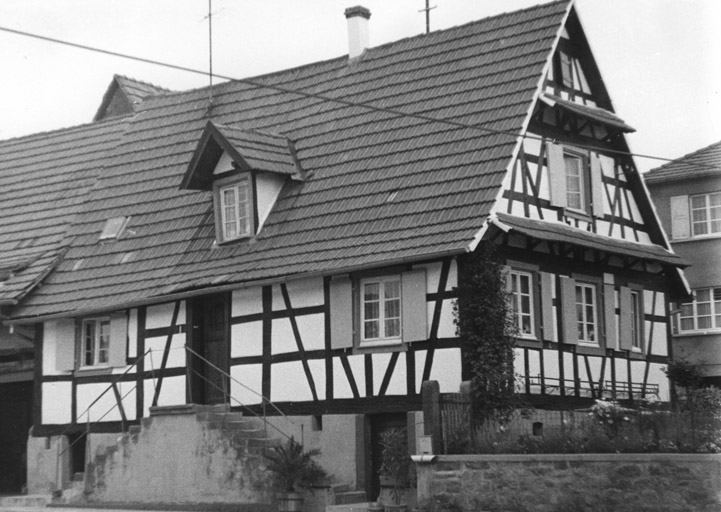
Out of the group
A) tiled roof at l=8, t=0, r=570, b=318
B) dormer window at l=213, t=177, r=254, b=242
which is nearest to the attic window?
tiled roof at l=8, t=0, r=570, b=318

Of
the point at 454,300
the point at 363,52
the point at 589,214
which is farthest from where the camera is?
the point at 363,52

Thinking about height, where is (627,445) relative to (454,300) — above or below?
below

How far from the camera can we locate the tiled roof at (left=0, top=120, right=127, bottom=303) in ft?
96.9

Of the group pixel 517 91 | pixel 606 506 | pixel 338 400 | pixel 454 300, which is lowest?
pixel 606 506

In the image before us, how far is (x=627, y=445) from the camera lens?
1827 cm

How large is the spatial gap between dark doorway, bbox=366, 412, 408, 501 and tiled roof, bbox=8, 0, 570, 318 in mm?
2699

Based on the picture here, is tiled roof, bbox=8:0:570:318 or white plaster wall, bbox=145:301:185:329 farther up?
tiled roof, bbox=8:0:570:318

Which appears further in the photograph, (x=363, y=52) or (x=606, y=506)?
(x=363, y=52)

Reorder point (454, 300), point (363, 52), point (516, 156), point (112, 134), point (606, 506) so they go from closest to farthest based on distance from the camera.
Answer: point (606, 506) < point (454, 300) < point (516, 156) < point (363, 52) < point (112, 134)

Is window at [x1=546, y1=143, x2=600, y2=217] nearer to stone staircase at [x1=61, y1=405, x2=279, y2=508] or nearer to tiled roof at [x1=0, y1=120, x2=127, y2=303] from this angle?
stone staircase at [x1=61, y1=405, x2=279, y2=508]

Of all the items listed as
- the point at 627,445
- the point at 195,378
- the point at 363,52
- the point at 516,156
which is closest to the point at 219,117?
the point at 363,52

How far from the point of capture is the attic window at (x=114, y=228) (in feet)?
95.3

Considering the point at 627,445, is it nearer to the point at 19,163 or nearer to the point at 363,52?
the point at 363,52

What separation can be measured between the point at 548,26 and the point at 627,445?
10.0m
